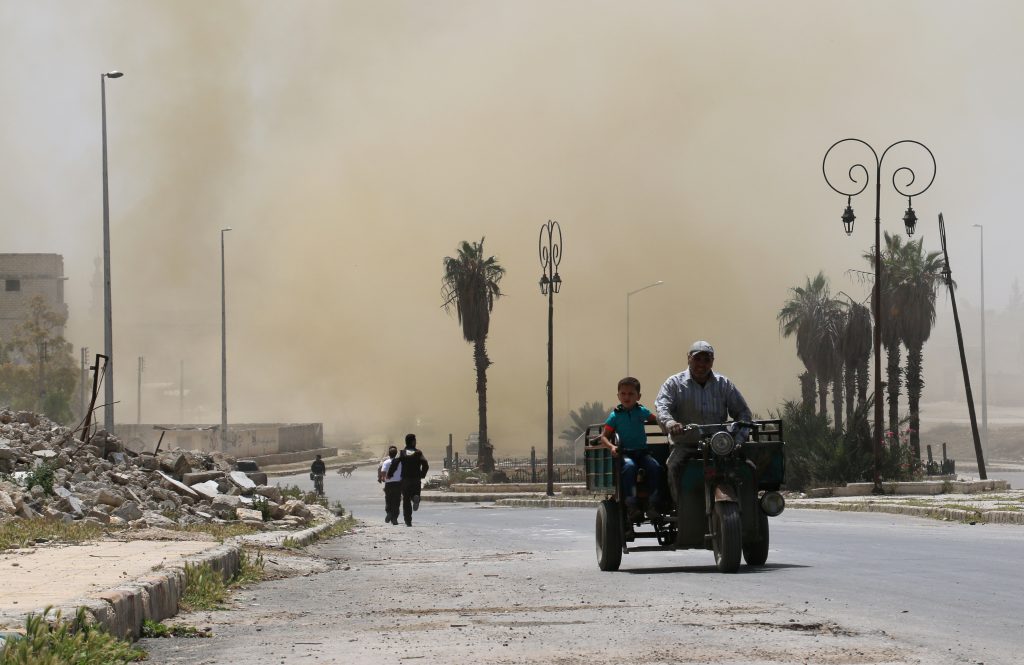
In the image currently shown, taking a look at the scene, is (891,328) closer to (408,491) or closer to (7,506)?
(408,491)

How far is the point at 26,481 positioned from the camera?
21.0 metres

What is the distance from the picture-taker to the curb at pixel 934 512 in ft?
79.6

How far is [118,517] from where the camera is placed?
66.4 ft

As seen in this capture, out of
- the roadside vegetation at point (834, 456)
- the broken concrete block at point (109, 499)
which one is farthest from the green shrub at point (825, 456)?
the broken concrete block at point (109, 499)

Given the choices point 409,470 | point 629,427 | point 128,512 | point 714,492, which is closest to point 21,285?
point 409,470

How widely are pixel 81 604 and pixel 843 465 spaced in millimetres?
34155

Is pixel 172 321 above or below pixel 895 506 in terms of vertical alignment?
above

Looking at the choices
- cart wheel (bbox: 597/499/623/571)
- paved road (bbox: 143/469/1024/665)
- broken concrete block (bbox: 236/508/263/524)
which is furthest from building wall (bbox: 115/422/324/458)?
cart wheel (bbox: 597/499/623/571)

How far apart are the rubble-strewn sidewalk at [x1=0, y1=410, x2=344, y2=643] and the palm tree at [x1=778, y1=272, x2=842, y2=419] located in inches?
1937

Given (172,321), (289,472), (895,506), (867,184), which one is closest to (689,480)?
(895,506)

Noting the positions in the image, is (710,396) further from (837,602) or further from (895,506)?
(895,506)

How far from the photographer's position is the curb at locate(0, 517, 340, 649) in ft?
25.1

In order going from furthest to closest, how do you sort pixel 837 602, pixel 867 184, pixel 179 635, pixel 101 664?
pixel 867 184, pixel 837 602, pixel 179 635, pixel 101 664

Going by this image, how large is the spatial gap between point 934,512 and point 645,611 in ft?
63.2
